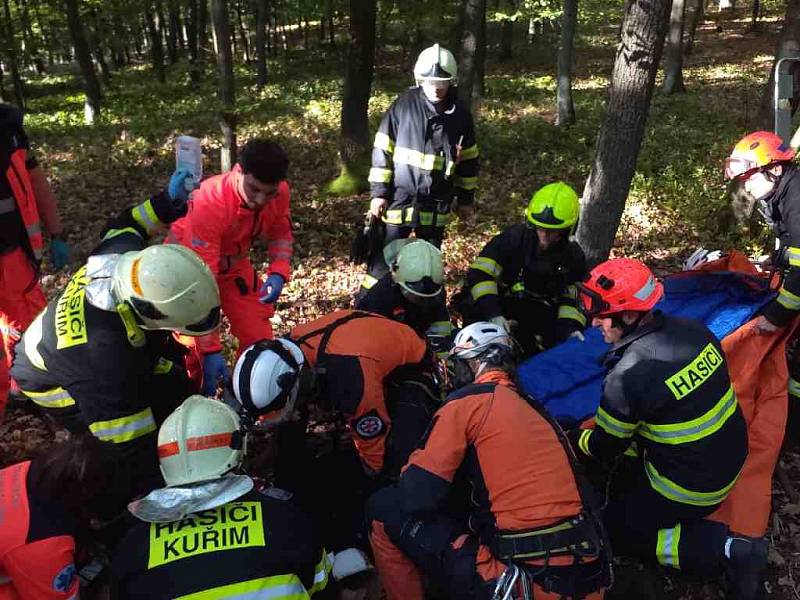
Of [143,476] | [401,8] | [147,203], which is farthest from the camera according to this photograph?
[401,8]

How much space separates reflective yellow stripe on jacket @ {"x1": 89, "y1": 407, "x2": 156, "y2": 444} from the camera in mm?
2725

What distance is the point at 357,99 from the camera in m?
9.41

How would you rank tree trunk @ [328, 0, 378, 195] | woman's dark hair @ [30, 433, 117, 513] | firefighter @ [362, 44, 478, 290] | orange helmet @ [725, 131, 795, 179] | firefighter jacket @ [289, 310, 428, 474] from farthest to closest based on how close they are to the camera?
tree trunk @ [328, 0, 378, 195], firefighter @ [362, 44, 478, 290], orange helmet @ [725, 131, 795, 179], firefighter jacket @ [289, 310, 428, 474], woman's dark hair @ [30, 433, 117, 513]

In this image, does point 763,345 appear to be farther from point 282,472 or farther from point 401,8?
point 401,8

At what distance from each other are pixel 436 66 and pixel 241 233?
84.2 inches

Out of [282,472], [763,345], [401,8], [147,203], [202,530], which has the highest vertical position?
[401,8]

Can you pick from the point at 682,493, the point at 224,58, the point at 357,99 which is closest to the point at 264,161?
the point at 682,493

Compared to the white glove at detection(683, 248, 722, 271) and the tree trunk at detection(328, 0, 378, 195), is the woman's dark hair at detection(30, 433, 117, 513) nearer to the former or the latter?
the white glove at detection(683, 248, 722, 271)

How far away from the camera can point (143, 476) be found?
9.40 feet

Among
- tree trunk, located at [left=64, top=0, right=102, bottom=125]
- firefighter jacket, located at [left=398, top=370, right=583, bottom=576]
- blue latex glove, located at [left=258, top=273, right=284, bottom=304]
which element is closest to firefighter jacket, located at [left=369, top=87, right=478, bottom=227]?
blue latex glove, located at [left=258, top=273, right=284, bottom=304]

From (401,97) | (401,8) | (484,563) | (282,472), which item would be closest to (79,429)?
(282,472)

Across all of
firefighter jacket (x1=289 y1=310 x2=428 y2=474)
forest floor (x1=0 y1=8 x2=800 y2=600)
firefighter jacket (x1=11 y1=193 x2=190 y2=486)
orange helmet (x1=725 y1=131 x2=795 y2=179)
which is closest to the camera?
firefighter jacket (x1=11 y1=193 x2=190 y2=486)

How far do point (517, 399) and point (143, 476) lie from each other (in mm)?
1822

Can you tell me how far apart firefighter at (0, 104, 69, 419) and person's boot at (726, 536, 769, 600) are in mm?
4438
